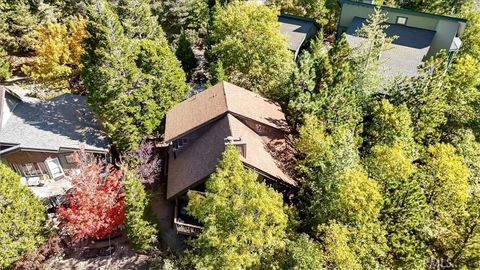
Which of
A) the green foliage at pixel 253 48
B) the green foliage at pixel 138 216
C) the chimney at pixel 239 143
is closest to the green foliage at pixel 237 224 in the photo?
the chimney at pixel 239 143

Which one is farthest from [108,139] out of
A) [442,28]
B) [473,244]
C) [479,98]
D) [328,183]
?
[442,28]

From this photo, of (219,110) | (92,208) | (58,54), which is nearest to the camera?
(92,208)

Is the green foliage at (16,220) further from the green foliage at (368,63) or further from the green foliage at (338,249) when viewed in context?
the green foliage at (368,63)

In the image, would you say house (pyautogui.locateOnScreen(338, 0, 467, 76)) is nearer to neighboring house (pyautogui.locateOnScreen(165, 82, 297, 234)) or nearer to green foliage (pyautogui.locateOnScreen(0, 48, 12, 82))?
neighboring house (pyautogui.locateOnScreen(165, 82, 297, 234))

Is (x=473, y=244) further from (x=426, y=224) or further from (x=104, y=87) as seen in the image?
(x=104, y=87)

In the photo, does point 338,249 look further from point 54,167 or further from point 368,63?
point 54,167

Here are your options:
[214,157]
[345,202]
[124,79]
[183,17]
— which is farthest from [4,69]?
[345,202]

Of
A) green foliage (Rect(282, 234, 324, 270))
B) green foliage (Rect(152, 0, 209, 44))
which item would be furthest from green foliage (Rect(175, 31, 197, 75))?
green foliage (Rect(282, 234, 324, 270))
